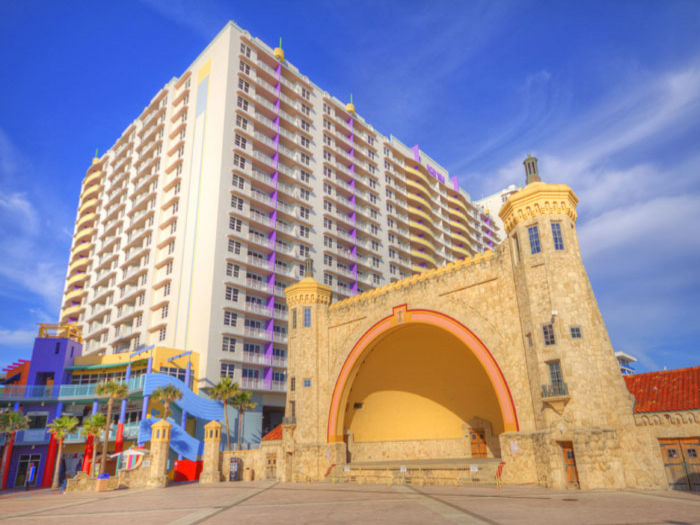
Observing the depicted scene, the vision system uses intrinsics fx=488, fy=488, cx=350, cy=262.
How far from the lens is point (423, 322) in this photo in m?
31.0

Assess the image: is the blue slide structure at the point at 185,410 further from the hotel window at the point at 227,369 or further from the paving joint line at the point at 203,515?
the paving joint line at the point at 203,515

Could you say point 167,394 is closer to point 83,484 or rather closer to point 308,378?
point 83,484

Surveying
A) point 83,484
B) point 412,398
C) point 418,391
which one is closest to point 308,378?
point 412,398

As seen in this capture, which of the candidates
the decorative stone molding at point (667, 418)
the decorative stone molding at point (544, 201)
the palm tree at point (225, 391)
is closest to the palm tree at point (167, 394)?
A: the palm tree at point (225, 391)

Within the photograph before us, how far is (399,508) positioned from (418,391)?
2246 cm

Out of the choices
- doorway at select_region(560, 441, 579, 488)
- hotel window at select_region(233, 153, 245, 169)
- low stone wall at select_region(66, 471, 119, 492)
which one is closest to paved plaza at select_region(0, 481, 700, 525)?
doorway at select_region(560, 441, 579, 488)

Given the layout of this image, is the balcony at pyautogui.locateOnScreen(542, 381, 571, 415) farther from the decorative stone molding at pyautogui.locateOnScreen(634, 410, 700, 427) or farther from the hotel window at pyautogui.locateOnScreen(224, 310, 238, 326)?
the hotel window at pyautogui.locateOnScreen(224, 310, 238, 326)

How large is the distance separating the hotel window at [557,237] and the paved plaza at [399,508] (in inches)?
438

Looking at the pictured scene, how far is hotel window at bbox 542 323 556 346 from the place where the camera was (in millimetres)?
23328

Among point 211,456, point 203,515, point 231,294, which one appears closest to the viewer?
point 203,515

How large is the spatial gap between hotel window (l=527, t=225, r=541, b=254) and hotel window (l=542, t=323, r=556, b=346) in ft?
12.8

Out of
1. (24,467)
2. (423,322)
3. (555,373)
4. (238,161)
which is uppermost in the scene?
(238,161)

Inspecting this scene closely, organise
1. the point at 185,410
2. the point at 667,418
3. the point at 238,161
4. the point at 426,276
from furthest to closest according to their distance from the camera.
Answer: the point at 238,161, the point at 185,410, the point at 426,276, the point at 667,418

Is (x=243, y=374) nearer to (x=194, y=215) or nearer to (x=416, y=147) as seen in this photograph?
(x=194, y=215)
